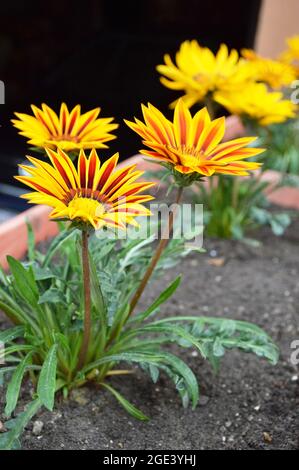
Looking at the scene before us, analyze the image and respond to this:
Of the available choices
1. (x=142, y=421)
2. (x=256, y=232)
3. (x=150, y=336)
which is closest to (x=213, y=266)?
(x=256, y=232)

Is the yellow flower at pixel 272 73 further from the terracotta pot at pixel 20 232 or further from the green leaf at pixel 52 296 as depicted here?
the green leaf at pixel 52 296

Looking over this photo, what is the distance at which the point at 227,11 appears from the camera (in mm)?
2600

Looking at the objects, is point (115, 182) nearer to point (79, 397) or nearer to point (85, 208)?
point (85, 208)

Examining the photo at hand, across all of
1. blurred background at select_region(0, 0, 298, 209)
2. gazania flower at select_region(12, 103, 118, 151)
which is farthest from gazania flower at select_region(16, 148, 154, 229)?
blurred background at select_region(0, 0, 298, 209)

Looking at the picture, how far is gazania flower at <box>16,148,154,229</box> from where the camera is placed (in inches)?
32.8

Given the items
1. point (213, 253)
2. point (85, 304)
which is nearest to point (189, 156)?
point (85, 304)

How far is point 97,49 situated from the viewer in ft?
8.10

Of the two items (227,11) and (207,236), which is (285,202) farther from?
(227,11)

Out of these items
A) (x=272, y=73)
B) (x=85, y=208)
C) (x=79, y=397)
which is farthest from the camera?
(x=272, y=73)

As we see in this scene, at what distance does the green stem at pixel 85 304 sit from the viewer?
0.92 metres

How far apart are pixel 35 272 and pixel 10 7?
144 cm

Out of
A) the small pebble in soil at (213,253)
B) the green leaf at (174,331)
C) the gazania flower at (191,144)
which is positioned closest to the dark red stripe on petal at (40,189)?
the gazania flower at (191,144)

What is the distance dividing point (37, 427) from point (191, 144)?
0.52m

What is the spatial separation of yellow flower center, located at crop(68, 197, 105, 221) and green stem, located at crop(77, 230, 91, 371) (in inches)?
1.6
